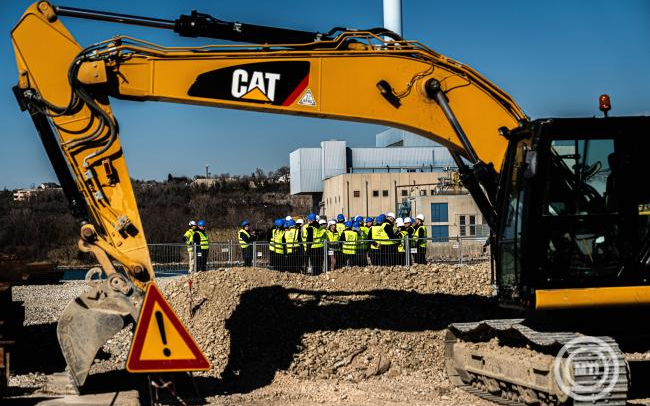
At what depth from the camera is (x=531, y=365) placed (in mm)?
8844

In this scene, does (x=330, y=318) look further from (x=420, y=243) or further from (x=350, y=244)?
(x=420, y=243)

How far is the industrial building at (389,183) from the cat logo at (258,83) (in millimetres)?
22790

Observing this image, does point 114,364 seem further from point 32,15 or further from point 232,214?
point 232,214

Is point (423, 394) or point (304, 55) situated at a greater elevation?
point (304, 55)

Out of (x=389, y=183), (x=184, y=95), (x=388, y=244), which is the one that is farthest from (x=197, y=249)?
(x=389, y=183)

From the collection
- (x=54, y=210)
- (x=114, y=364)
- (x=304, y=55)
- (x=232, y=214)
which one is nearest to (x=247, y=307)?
(x=114, y=364)

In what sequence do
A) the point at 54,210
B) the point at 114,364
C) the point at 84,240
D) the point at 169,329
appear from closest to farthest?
1. the point at 169,329
2. the point at 84,240
3. the point at 114,364
4. the point at 54,210

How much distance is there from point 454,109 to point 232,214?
151 feet

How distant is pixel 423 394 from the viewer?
421 inches

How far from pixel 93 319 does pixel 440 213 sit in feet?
91.5

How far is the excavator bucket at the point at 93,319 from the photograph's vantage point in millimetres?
9102

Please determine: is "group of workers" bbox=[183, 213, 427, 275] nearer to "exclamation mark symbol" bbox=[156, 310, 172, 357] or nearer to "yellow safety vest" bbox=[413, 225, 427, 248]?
"yellow safety vest" bbox=[413, 225, 427, 248]

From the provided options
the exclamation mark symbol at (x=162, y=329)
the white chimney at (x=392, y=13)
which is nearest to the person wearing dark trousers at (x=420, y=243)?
the white chimney at (x=392, y=13)

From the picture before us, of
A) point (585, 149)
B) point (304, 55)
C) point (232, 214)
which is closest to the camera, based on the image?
point (585, 149)
